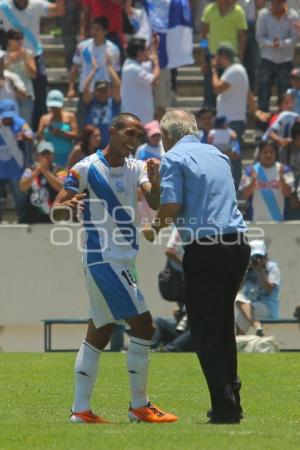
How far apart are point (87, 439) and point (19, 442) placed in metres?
0.40

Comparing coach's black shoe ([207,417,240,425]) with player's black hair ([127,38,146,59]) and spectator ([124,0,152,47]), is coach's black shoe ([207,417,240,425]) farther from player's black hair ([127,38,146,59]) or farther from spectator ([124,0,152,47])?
spectator ([124,0,152,47])

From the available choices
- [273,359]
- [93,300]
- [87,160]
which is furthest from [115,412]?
[273,359]

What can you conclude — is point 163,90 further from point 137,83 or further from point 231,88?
point 231,88

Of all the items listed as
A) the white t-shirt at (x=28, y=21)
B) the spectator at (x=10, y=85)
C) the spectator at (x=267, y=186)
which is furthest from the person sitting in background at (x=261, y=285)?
the white t-shirt at (x=28, y=21)

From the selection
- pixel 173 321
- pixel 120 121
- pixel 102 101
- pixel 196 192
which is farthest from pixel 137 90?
pixel 196 192

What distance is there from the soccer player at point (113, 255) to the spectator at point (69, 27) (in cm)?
1268

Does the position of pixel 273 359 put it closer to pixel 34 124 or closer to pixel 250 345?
pixel 250 345

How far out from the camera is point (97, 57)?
19938mm

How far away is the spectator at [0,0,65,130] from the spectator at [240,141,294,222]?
356 centimetres

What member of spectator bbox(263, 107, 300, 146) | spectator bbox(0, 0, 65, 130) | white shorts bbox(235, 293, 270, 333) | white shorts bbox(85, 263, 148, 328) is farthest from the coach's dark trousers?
spectator bbox(0, 0, 65, 130)

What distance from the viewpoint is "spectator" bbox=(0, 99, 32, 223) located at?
18.6 m

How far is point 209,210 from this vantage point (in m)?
9.01

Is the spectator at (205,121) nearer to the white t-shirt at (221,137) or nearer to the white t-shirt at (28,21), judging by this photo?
the white t-shirt at (221,137)

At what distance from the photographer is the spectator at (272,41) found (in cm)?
2058
